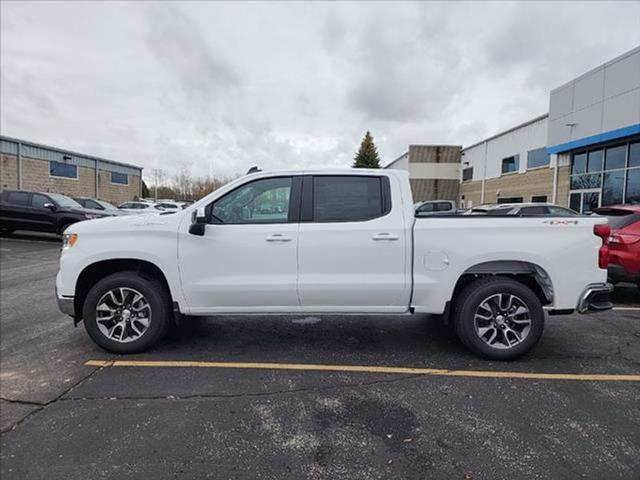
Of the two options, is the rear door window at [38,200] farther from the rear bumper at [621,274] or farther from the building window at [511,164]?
the building window at [511,164]

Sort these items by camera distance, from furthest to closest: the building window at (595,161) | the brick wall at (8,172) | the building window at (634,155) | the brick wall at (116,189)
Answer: the brick wall at (116,189) → the brick wall at (8,172) → the building window at (595,161) → the building window at (634,155)

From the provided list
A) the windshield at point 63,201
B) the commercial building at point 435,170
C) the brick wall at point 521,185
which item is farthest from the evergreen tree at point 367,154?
the windshield at point 63,201

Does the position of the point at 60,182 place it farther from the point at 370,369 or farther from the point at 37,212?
the point at 370,369

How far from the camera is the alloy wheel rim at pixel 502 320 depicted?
13.7ft

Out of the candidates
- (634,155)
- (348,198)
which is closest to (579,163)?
(634,155)

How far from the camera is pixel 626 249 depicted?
21.8 ft

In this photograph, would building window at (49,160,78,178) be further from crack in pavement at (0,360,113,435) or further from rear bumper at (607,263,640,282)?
rear bumper at (607,263,640,282)

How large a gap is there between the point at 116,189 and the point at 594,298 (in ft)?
153

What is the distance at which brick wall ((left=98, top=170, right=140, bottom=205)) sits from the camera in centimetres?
4106

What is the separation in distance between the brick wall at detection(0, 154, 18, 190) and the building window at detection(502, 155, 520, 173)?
1412 inches

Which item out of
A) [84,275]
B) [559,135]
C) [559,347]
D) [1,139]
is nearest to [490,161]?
[559,135]

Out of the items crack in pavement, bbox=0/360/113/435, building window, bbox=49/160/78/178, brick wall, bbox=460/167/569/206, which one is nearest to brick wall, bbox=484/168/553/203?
brick wall, bbox=460/167/569/206

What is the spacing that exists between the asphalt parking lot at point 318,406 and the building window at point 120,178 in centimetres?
4226

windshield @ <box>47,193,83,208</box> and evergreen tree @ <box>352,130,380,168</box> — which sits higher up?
evergreen tree @ <box>352,130,380,168</box>
